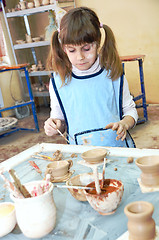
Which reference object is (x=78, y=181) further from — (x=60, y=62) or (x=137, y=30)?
(x=137, y=30)

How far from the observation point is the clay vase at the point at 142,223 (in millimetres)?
732

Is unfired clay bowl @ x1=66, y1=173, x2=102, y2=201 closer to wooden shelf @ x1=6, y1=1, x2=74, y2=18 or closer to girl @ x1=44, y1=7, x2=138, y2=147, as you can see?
girl @ x1=44, y1=7, x2=138, y2=147

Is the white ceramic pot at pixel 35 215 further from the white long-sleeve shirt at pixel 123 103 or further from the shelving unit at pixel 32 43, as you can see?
the shelving unit at pixel 32 43

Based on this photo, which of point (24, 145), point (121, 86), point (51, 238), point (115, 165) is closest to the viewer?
point (51, 238)

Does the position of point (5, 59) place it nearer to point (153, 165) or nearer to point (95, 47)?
point (95, 47)

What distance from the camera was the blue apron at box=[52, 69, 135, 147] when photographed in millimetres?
1722

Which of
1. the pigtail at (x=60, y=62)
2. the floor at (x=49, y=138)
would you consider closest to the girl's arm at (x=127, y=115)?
the pigtail at (x=60, y=62)

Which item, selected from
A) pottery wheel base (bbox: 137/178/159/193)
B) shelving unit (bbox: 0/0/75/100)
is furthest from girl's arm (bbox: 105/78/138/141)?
shelving unit (bbox: 0/0/75/100)

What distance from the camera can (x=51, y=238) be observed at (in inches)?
34.3

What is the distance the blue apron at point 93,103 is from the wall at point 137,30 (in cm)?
310

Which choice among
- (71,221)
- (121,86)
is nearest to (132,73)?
(121,86)

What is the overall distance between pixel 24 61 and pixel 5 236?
4.86 metres

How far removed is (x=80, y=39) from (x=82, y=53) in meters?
0.08

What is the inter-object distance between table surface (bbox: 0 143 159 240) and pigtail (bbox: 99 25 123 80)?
0.53 meters
